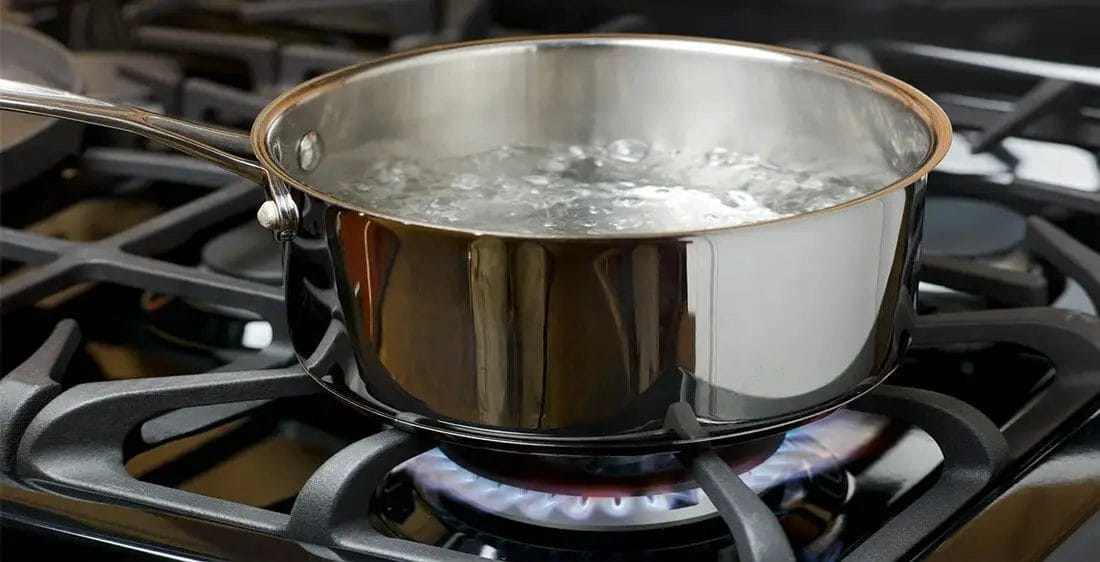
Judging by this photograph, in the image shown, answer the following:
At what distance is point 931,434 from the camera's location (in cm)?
40

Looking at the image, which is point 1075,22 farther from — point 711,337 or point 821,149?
point 711,337

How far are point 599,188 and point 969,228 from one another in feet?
0.59

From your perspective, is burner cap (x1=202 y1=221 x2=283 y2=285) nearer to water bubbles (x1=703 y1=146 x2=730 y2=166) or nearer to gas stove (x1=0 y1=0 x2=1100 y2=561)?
gas stove (x1=0 y1=0 x2=1100 y2=561)

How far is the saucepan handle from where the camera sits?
1.29ft

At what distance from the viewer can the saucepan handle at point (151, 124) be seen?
1.29 ft

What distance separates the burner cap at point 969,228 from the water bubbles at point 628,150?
0.12 meters

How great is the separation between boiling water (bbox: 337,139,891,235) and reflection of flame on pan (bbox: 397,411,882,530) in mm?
86

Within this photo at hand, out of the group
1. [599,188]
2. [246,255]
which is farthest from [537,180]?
[246,255]

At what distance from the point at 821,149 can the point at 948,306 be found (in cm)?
8

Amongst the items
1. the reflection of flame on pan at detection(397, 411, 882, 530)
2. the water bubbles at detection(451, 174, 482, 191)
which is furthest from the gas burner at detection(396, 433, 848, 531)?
the water bubbles at detection(451, 174, 482, 191)

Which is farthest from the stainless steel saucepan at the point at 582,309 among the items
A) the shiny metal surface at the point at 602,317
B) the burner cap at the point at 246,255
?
the burner cap at the point at 246,255

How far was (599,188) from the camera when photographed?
0.51 meters

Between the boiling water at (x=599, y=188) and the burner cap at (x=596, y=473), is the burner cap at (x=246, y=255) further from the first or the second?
the burner cap at (x=596, y=473)

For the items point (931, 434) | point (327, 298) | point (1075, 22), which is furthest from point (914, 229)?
point (1075, 22)
